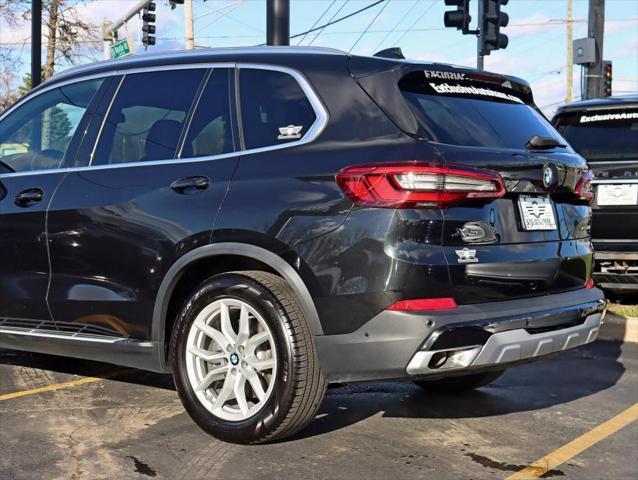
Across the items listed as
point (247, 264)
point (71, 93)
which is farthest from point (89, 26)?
point (247, 264)

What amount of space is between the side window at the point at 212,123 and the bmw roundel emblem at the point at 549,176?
1546 millimetres

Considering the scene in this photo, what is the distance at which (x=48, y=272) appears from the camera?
4555 mm

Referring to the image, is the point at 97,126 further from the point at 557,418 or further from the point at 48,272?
the point at 557,418

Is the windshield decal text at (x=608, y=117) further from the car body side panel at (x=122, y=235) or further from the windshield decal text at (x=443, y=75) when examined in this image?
the car body side panel at (x=122, y=235)

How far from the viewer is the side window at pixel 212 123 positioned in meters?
4.11

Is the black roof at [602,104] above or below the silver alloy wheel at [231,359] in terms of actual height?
above

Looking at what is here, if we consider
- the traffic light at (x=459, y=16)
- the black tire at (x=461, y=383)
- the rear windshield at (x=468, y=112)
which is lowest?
the black tire at (x=461, y=383)

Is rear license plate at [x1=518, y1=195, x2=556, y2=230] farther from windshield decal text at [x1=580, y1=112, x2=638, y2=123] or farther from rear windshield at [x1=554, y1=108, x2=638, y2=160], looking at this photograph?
windshield decal text at [x1=580, y1=112, x2=638, y2=123]

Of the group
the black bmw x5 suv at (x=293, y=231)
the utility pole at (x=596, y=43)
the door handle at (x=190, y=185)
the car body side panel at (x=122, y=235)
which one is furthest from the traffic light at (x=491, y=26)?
the door handle at (x=190, y=185)

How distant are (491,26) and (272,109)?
8.81 m

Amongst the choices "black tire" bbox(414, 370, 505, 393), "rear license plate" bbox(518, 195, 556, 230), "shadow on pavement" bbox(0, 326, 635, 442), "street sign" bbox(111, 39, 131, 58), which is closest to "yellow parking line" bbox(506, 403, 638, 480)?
"shadow on pavement" bbox(0, 326, 635, 442)

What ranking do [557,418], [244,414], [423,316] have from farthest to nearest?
1. [557,418]
2. [244,414]
3. [423,316]

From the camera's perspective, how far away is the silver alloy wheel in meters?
3.86

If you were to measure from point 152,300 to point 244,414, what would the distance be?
76 cm
